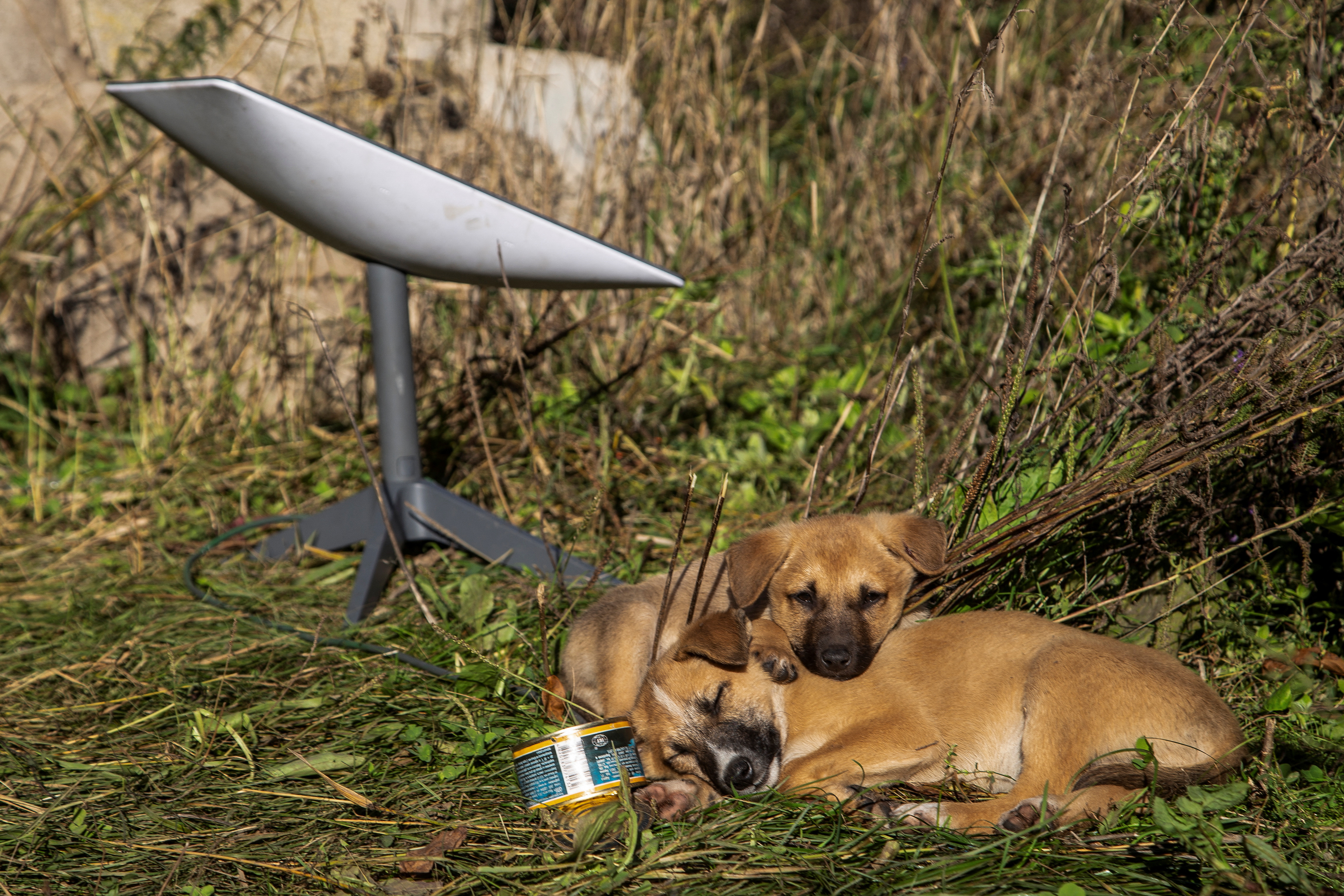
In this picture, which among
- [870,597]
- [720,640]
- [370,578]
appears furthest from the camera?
[370,578]

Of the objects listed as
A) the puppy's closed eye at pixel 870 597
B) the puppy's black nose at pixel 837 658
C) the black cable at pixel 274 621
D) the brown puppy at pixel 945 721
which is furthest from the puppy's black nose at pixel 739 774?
the black cable at pixel 274 621

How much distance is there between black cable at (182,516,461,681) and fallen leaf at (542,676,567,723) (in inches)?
11.9

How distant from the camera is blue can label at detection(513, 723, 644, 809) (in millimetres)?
2246

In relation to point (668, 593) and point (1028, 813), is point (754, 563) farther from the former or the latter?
point (1028, 813)

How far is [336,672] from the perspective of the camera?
3064 mm

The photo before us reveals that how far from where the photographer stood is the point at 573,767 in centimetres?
225

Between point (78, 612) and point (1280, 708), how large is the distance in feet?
13.4

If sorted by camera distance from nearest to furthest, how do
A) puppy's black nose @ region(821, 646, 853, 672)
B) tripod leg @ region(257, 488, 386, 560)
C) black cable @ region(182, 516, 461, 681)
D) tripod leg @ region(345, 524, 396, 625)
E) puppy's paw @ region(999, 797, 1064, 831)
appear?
puppy's paw @ region(999, 797, 1064, 831), puppy's black nose @ region(821, 646, 853, 672), black cable @ region(182, 516, 461, 681), tripod leg @ region(345, 524, 396, 625), tripod leg @ region(257, 488, 386, 560)

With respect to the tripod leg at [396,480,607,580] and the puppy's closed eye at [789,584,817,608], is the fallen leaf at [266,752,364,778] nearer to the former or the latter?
the tripod leg at [396,480,607,580]

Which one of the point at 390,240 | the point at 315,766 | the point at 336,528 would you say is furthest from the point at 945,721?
the point at 336,528

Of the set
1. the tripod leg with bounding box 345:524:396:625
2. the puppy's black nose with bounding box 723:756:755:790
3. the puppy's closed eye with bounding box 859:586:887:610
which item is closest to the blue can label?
the puppy's black nose with bounding box 723:756:755:790

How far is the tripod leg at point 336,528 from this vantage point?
145 inches

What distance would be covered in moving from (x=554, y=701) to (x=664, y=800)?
54 centimetres

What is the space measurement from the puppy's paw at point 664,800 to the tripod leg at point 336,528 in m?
1.65
